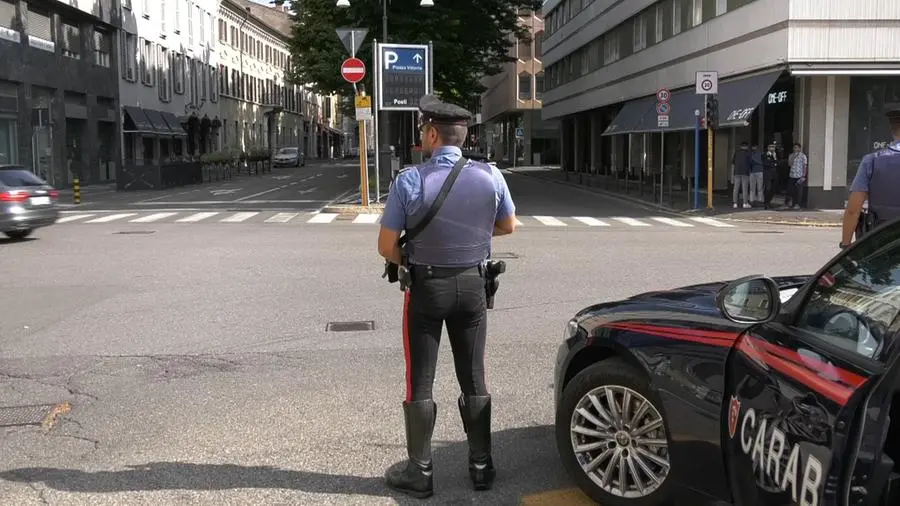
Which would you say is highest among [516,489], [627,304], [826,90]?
[826,90]

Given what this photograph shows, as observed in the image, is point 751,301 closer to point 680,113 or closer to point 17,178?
point 17,178

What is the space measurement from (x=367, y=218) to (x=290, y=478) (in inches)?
656

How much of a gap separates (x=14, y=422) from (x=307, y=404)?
177 cm

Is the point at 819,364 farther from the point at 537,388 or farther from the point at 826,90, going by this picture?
the point at 826,90

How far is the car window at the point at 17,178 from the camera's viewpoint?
15.5m

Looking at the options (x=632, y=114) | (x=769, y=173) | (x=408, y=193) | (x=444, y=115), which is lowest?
(x=769, y=173)

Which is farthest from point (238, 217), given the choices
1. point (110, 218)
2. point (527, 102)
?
point (527, 102)

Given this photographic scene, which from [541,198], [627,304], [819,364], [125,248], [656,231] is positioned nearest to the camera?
[819,364]

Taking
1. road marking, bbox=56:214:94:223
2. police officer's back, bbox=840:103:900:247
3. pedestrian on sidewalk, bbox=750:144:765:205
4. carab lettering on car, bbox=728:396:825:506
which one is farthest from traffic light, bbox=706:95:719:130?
carab lettering on car, bbox=728:396:825:506

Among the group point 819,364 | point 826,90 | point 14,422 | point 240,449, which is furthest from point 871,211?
point 826,90

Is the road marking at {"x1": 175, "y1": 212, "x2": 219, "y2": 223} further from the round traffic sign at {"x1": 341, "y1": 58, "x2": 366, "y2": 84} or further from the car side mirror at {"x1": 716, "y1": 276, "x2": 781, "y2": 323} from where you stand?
the car side mirror at {"x1": 716, "y1": 276, "x2": 781, "y2": 323}

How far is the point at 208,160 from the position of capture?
4531 cm

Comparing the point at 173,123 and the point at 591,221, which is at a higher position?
the point at 173,123

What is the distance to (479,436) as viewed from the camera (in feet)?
13.8
